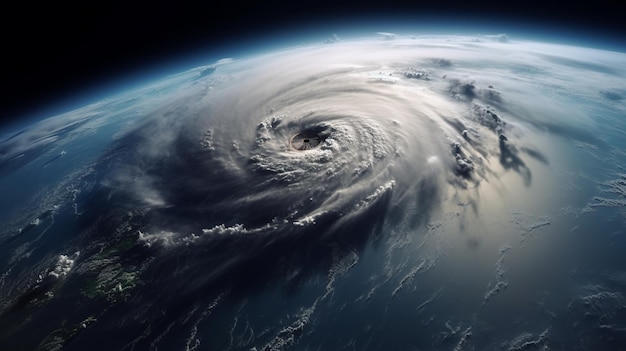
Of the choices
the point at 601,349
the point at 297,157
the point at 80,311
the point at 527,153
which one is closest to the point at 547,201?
the point at 527,153

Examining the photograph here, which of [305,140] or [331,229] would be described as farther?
[305,140]

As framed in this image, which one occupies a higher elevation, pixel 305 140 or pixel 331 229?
pixel 305 140

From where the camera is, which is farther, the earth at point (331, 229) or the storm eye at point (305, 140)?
the storm eye at point (305, 140)

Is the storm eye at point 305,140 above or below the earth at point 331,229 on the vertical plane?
above

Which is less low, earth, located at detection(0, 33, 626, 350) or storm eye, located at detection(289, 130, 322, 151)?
storm eye, located at detection(289, 130, 322, 151)

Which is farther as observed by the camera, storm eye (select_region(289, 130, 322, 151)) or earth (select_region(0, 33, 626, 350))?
storm eye (select_region(289, 130, 322, 151))
